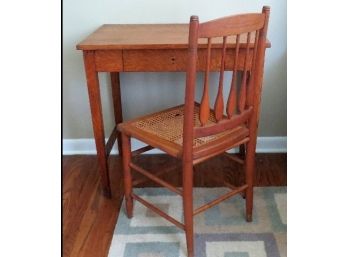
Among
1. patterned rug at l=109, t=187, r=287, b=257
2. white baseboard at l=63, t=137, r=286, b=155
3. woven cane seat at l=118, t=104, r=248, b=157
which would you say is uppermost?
A: woven cane seat at l=118, t=104, r=248, b=157

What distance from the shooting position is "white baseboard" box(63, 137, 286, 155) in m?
2.15

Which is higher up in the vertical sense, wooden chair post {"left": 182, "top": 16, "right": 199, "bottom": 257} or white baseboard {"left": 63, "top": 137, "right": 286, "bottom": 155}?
wooden chair post {"left": 182, "top": 16, "right": 199, "bottom": 257}

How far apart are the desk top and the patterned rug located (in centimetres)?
70

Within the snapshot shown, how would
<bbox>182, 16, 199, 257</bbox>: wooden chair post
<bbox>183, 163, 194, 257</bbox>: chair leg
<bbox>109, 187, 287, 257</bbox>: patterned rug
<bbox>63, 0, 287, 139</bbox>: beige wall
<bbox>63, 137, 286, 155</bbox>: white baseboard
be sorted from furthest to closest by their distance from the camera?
<bbox>63, 137, 286, 155</bbox>: white baseboard → <bbox>63, 0, 287, 139</bbox>: beige wall → <bbox>109, 187, 287, 257</bbox>: patterned rug → <bbox>183, 163, 194, 257</bbox>: chair leg → <bbox>182, 16, 199, 257</bbox>: wooden chair post

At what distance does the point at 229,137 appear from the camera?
141 centimetres

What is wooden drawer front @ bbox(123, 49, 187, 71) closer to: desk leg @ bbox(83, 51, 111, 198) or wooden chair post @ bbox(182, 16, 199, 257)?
desk leg @ bbox(83, 51, 111, 198)

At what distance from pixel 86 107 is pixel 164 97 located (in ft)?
1.41

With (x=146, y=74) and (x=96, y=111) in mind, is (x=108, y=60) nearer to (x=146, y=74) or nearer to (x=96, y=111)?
(x=96, y=111)

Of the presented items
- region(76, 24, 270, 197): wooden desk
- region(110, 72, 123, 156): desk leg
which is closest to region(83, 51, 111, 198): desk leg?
region(76, 24, 270, 197): wooden desk

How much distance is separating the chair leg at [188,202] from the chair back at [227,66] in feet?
0.31

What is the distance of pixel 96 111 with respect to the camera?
1594 mm

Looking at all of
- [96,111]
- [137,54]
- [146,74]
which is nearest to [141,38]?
[137,54]
